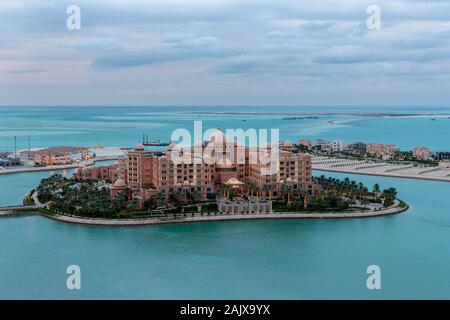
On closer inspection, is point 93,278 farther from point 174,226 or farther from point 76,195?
point 76,195

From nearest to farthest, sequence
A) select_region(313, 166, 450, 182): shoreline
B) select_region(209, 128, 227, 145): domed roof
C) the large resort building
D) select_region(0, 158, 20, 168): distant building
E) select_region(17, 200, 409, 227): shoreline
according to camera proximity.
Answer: select_region(17, 200, 409, 227): shoreline, the large resort building, select_region(209, 128, 227, 145): domed roof, select_region(313, 166, 450, 182): shoreline, select_region(0, 158, 20, 168): distant building

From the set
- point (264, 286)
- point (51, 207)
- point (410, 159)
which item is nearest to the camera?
point (264, 286)

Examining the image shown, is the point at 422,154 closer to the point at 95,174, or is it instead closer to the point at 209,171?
the point at 209,171

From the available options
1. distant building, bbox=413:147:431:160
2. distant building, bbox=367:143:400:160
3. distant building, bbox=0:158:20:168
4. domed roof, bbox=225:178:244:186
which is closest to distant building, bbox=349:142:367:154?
distant building, bbox=367:143:400:160

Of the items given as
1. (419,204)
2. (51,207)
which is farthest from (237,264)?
(419,204)

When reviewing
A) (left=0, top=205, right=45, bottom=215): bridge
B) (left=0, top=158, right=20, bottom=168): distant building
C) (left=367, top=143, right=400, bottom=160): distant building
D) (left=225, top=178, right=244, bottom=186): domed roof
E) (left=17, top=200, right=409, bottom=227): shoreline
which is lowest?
(left=17, top=200, right=409, bottom=227): shoreline

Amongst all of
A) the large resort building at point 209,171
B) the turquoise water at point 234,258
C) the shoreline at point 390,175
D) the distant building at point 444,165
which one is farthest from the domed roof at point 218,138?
the distant building at point 444,165

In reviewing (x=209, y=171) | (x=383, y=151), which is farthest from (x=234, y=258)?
(x=383, y=151)

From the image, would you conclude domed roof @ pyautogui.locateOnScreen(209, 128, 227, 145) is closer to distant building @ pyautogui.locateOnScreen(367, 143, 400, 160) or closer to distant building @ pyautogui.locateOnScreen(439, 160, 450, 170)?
distant building @ pyautogui.locateOnScreen(439, 160, 450, 170)

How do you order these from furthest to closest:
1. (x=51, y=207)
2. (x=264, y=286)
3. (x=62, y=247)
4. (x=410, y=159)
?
(x=410, y=159)
(x=51, y=207)
(x=62, y=247)
(x=264, y=286)
